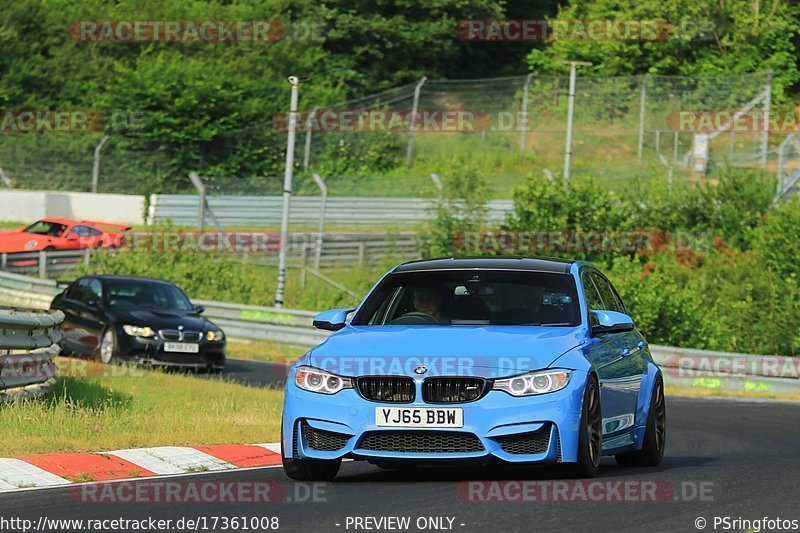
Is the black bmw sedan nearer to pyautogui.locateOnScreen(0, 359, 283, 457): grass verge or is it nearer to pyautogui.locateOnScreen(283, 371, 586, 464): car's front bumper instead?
pyautogui.locateOnScreen(0, 359, 283, 457): grass verge

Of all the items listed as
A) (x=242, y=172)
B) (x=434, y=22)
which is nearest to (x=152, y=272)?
(x=242, y=172)

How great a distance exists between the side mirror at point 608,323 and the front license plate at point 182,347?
13372 millimetres

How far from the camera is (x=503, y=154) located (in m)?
54.4

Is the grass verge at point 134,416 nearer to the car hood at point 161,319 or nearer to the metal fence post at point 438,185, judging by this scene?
the car hood at point 161,319

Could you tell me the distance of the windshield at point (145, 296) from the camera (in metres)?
24.0

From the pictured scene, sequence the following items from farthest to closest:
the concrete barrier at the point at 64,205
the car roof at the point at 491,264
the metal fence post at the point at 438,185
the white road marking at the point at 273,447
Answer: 1. the concrete barrier at the point at 64,205
2. the metal fence post at the point at 438,185
3. the white road marking at the point at 273,447
4. the car roof at the point at 491,264

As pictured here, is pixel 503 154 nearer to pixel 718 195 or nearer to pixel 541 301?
pixel 718 195

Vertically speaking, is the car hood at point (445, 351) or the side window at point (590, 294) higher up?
the side window at point (590, 294)

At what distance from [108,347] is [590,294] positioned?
13484mm

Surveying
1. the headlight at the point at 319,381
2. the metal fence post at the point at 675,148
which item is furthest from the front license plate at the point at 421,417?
the metal fence post at the point at 675,148

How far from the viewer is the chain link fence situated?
47.4 m

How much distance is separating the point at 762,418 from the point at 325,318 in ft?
30.9

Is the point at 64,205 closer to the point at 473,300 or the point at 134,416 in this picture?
the point at 134,416

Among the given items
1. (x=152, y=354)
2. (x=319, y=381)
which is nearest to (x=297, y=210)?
(x=152, y=354)
